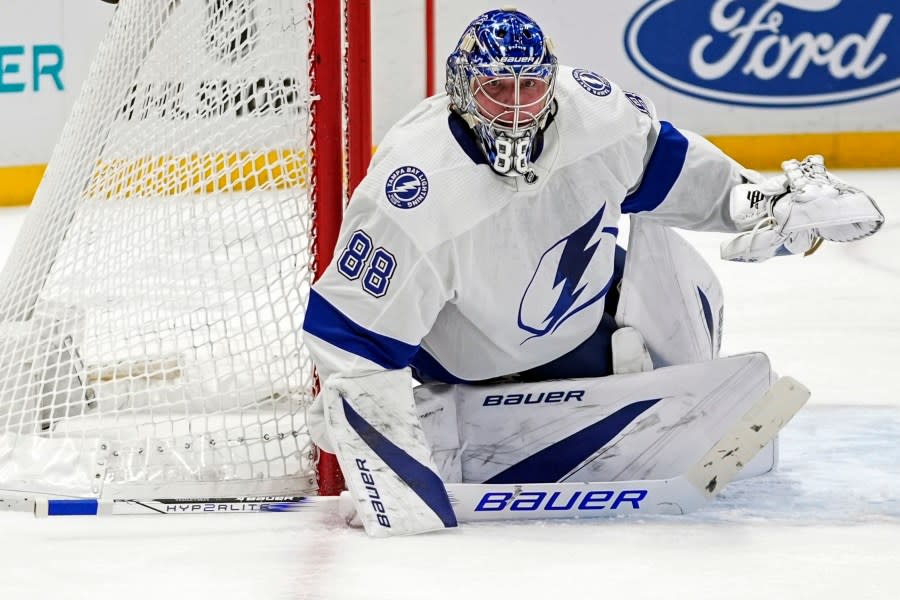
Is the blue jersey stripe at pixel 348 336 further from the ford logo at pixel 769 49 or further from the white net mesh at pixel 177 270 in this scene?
the ford logo at pixel 769 49

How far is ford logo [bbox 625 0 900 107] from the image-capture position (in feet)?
23.3

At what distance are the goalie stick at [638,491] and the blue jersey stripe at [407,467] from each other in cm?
7

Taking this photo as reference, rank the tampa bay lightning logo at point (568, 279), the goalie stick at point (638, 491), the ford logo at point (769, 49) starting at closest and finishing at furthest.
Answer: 1. the goalie stick at point (638, 491)
2. the tampa bay lightning logo at point (568, 279)
3. the ford logo at point (769, 49)

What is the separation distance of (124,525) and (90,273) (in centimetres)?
75

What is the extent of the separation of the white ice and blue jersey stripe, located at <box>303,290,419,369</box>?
297mm

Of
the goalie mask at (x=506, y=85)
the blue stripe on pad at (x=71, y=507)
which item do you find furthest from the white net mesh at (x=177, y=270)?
the goalie mask at (x=506, y=85)

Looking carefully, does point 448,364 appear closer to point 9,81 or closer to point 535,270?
point 535,270

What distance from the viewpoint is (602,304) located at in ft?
9.47

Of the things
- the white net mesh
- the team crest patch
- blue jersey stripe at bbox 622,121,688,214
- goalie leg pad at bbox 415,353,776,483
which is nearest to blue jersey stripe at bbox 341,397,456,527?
goalie leg pad at bbox 415,353,776,483

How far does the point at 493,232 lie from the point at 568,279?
0.22m

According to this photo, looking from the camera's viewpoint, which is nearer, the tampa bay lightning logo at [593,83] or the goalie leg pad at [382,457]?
the goalie leg pad at [382,457]

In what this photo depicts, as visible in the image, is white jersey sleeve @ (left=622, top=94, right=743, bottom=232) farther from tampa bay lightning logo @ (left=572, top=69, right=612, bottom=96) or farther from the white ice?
the white ice

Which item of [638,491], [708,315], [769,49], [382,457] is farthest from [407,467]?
[769,49]

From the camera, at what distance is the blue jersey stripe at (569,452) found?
2865 mm
